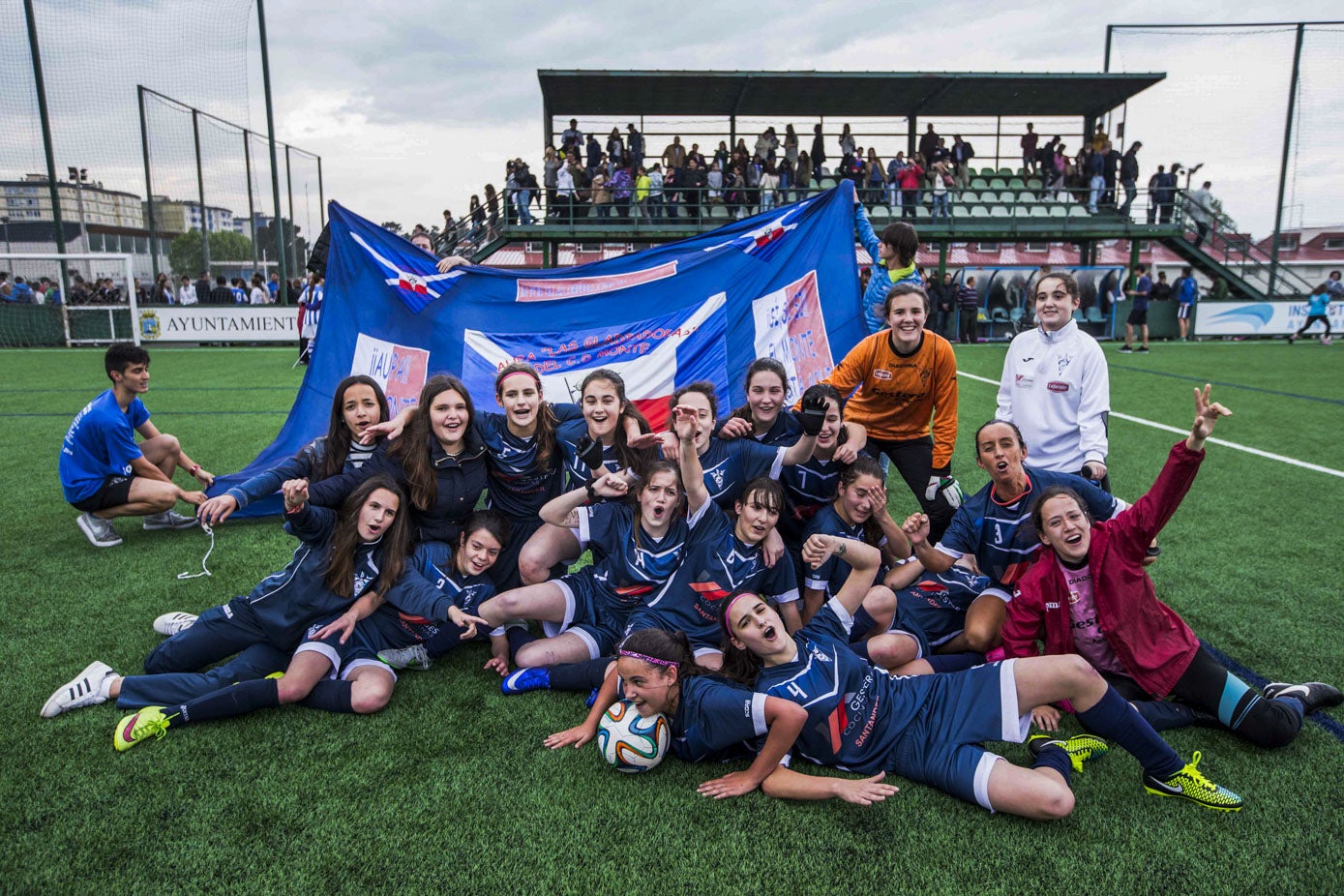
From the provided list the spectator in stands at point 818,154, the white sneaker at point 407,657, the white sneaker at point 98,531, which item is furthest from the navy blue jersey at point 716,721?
the spectator in stands at point 818,154

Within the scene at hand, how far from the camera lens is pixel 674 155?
23422 mm

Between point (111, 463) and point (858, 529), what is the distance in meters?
5.48

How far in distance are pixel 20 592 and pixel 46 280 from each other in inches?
922

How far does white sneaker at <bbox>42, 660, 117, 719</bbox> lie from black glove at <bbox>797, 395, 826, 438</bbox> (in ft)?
11.4

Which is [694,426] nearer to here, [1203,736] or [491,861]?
[491,861]

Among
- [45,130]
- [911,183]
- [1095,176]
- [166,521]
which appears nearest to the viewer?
[166,521]

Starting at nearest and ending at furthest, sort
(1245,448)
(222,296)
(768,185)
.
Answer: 1. (1245,448)
2. (768,185)
3. (222,296)

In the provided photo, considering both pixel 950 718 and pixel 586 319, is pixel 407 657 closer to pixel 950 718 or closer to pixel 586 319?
pixel 950 718

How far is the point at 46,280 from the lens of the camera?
2286 centimetres

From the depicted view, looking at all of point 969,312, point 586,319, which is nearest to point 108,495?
point 586,319

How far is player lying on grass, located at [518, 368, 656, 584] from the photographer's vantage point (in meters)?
4.22

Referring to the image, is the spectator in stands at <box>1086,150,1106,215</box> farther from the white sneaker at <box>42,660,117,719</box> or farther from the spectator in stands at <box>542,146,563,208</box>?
the white sneaker at <box>42,660,117,719</box>

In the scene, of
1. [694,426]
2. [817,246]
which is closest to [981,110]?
[817,246]

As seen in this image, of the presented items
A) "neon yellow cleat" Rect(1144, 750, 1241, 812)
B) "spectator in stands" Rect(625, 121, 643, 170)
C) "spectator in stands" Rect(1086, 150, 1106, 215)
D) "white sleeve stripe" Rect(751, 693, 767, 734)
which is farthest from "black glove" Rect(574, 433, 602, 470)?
"spectator in stands" Rect(1086, 150, 1106, 215)
